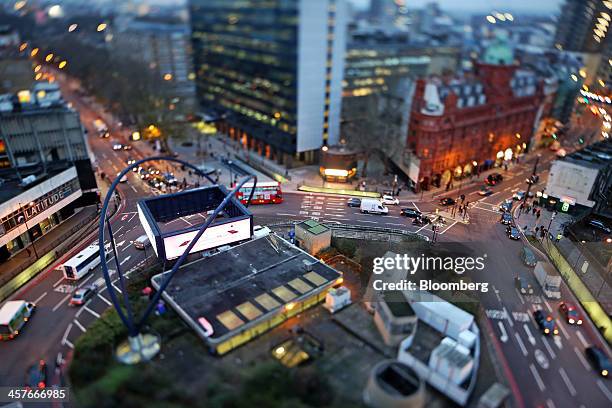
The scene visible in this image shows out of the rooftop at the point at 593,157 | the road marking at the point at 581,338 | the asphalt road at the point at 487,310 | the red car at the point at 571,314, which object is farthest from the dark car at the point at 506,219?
the road marking at the point at 581,338

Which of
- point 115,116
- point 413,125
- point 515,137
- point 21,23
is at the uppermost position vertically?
point 21,23

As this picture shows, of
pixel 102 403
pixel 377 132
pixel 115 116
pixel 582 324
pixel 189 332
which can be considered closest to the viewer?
pixel 102 403

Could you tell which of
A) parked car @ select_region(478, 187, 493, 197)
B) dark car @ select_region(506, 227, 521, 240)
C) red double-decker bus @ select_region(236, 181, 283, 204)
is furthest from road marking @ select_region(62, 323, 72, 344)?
parked car @ select_region(478, 187, 493, 197)

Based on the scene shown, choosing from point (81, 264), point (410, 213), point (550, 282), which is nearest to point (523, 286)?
point (550, 282)

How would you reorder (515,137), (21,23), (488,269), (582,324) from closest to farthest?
1. (582,324)
2. (488,269)
3. (515,137)
4. (21,23)

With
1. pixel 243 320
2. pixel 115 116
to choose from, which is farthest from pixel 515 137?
pixel 115 116

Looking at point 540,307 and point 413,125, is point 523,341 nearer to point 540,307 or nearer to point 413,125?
point 540,307

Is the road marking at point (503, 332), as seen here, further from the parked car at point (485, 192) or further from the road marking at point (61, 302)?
Result: the road marking at point (61, 302)
